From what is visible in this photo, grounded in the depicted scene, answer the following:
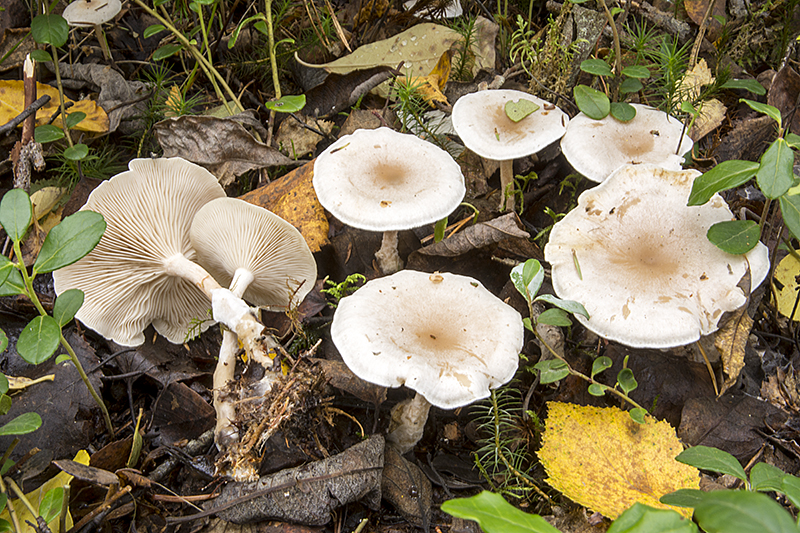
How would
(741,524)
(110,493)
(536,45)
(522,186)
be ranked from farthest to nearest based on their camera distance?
(536,45), (522,186), (110,493), (741,524)

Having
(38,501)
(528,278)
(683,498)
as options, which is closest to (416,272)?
(528,278)

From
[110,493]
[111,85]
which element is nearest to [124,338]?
[110,493]

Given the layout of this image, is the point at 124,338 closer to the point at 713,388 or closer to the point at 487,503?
the point at 487,503

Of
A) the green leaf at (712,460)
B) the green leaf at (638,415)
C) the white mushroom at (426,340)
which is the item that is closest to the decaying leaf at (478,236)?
the white mushroom at (426,340)

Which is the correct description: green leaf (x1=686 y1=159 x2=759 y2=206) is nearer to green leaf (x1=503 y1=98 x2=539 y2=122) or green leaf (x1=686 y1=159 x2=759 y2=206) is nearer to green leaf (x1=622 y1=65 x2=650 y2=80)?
Result: green leaf (x1=622 y1=65 x2=650 y2=80)

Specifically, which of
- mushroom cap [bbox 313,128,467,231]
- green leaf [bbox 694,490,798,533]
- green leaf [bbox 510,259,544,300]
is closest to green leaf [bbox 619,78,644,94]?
mushroom cap [bbox 313,128,467,231]

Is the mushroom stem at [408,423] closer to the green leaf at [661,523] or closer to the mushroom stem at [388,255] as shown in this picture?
the mushroom stem at [388,255]

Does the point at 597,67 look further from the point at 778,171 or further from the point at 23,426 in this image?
the point at 23,426
